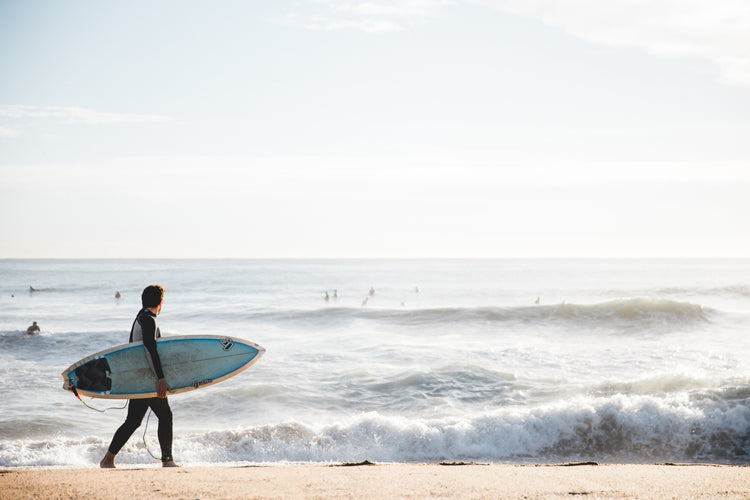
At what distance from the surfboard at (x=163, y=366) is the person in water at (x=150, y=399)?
0.12m

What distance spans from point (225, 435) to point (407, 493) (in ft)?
16.1

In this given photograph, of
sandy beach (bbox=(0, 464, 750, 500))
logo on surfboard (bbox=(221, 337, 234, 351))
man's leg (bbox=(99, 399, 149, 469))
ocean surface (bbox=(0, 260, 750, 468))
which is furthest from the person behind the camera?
ocean surface (bbox=(0, 260, 750, 468))

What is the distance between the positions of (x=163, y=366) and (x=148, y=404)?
0.69 metres

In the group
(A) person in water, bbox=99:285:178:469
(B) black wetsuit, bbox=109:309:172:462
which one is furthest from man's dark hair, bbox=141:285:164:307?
(B) black wetsuit, bbox=109:309:172:462

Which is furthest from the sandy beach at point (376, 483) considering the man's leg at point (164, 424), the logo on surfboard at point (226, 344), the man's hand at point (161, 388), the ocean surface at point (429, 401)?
the ocean surface at point (429, 401)

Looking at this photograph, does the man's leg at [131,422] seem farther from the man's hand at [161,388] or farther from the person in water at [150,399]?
the man's hand at [161,388]

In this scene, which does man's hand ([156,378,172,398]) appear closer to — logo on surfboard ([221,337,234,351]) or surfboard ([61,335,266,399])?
surfboard ([61,335,266,399])

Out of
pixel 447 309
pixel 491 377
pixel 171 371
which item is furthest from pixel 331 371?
pixel 447 309

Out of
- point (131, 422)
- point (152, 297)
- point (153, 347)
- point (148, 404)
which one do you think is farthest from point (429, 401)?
point (152, 297)

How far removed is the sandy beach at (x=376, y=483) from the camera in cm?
459

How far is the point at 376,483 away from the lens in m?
5.07

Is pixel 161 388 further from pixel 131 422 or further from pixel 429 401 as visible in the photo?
pixel 429 401

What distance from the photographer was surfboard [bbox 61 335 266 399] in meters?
5.98

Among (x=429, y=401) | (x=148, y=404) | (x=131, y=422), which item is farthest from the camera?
(x=429, y=401)
